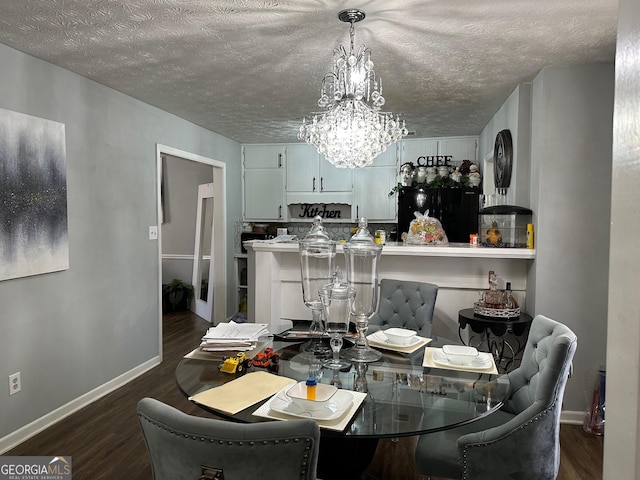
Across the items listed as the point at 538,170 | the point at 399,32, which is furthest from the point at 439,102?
the point at 399,32

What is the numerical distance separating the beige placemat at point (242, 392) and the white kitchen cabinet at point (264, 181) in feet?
14.3

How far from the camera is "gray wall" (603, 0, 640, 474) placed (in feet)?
2.28

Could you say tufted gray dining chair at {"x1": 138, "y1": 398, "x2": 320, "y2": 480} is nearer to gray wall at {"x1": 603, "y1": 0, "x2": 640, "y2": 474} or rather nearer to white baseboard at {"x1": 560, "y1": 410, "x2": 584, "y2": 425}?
gray wall at {"x1": 603, "y1": 0, "x2": 640, "y2": 474}

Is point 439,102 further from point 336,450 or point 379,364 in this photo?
point 336,450

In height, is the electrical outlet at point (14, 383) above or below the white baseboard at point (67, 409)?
above

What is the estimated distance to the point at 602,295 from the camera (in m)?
2.93

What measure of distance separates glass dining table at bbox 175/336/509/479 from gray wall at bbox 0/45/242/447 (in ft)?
4.93

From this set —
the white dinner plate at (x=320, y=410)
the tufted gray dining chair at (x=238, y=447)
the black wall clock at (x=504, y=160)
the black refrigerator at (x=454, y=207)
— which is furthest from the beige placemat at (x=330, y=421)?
the black refrigerator at (x=454, y=207)

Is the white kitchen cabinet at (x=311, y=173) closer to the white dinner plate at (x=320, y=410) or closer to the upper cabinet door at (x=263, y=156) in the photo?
the upper cabinet door at (x=263, y=156)

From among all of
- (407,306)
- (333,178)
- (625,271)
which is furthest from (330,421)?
(333,178)

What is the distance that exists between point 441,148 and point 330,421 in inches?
185

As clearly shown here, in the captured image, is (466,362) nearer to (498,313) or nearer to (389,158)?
(498,313)

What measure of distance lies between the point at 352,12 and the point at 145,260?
2.80 m

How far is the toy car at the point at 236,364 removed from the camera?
1809mm
